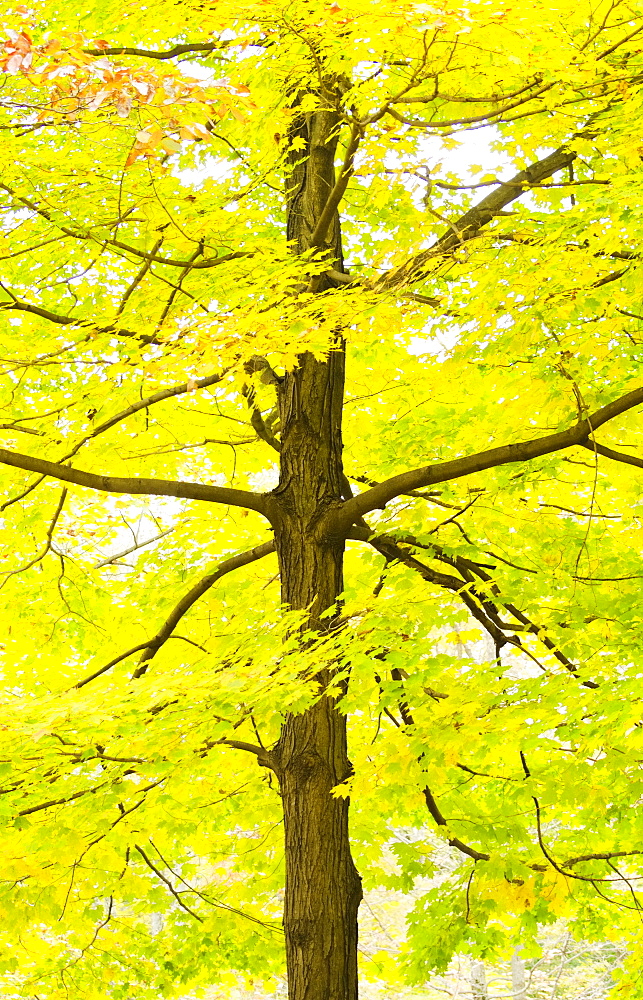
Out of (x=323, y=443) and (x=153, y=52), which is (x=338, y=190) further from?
(x=153, y=52)

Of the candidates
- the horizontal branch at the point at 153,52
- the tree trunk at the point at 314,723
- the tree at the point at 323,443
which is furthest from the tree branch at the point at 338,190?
the horizontal branch at the point at 153,52

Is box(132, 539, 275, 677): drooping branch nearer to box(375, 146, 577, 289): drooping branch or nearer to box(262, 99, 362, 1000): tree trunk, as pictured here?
box(262, 99, 362, 1000): tree trunk

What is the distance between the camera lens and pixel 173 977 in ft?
21.9

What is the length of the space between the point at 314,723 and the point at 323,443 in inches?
62.4

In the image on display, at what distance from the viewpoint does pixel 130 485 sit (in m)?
4.43

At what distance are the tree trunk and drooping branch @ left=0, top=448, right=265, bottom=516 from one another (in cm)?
21

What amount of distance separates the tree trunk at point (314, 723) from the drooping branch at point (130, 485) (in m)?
0.21

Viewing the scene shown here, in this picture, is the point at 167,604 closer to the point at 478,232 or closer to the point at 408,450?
the point at 408,450

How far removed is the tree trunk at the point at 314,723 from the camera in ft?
14.4

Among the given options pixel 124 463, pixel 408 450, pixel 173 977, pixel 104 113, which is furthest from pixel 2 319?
pixel 173 977

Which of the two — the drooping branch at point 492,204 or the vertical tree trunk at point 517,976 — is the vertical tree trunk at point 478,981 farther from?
the drooping branch at point 492,204

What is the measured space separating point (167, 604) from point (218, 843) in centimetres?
205

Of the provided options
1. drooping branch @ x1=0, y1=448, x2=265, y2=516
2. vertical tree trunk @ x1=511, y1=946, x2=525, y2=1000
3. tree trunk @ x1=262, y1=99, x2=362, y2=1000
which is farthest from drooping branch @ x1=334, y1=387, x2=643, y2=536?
vertical tree trunk @ x1=511, y1=946, x2=525, y2=1000

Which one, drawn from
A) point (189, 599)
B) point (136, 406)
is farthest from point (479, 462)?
point (189, 599)
